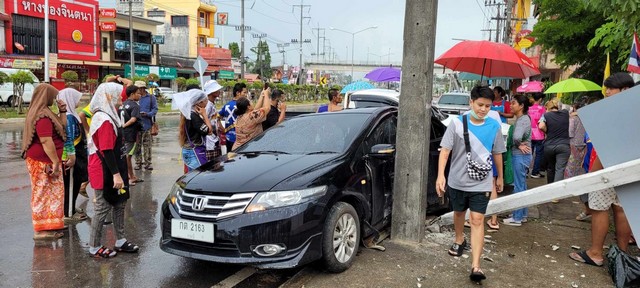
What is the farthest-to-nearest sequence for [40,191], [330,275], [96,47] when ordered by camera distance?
1. [96,47]
2. [40,191]
3. [330,275]

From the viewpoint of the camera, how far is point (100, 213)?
15.1ft

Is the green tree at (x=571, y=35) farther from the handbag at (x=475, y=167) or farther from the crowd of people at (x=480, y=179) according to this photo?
the handbag at (x=475, y=167)

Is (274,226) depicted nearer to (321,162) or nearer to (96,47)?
(321,162)

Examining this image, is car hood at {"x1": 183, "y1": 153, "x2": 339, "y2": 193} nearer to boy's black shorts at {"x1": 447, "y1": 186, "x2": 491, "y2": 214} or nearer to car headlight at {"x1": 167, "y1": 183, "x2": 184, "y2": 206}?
car headlight at {"x1": 167, "y1": 183, "x2": 184, "y2": 206}

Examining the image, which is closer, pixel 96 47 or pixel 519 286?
pixel 519 286

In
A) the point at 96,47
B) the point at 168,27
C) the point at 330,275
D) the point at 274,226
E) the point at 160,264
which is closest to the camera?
the point at 274,226

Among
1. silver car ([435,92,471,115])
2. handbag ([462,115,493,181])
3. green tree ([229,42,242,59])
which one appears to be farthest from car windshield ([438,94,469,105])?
green tree ([229,42,242,59])

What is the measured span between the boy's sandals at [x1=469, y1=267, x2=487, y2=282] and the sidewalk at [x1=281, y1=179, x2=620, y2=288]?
6cm

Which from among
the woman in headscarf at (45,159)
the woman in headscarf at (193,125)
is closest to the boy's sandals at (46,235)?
the woman in headscarf at (45,159)

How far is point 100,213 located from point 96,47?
41.9m

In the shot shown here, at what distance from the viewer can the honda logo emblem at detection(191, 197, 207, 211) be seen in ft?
12.9

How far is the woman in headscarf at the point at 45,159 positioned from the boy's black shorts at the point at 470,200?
13.8 ft

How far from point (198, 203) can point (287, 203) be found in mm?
774

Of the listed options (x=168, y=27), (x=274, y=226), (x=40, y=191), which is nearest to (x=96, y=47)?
(x=168, y=27)
